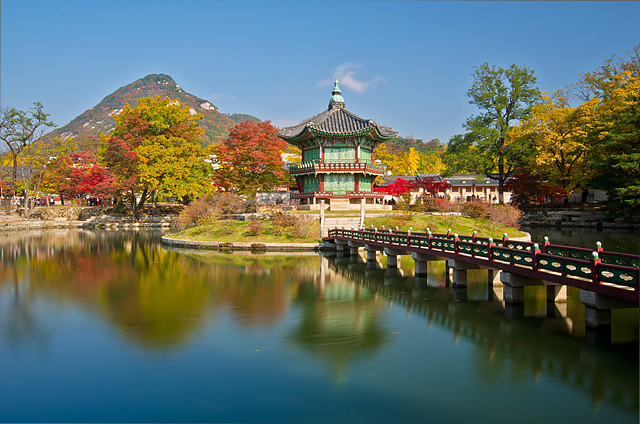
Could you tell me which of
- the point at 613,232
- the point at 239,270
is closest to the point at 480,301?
the point at 239,270

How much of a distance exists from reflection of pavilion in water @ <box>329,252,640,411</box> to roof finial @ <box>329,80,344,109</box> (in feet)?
111

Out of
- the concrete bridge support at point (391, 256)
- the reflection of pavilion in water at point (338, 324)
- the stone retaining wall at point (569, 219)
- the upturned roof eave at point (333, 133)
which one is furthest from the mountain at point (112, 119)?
the reflection of pavilion in water at point (338, 324)

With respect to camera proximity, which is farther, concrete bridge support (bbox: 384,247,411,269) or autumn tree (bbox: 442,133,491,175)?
autumn tree (bbox: 442,133,491,175)

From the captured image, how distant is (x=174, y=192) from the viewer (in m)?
52.9

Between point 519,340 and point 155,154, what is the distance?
48.3 m

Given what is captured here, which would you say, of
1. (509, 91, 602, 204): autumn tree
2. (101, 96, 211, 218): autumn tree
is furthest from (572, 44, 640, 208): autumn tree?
(101, 96, 211, 218): autumn tree

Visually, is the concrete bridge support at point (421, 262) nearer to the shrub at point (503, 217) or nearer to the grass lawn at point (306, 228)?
the grass lawn at point (306, 228)

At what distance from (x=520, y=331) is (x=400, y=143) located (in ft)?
430

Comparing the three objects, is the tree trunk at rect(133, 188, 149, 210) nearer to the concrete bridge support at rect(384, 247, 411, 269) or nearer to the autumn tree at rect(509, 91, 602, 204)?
the concrete bridge support at rect(384, 247, 411, 269)

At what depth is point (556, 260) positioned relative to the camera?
12.5 meters

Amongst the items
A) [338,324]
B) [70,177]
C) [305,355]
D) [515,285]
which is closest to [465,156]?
[515,285]

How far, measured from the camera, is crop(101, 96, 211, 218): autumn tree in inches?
2058

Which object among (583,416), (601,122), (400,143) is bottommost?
(583,416)

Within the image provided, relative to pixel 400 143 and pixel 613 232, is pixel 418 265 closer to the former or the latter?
pixel 613 232
